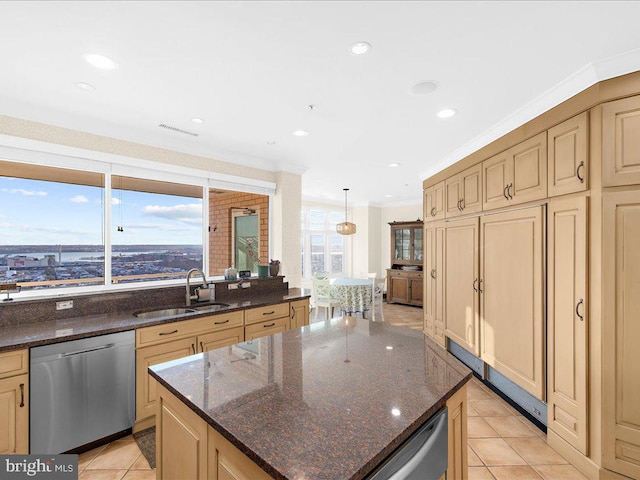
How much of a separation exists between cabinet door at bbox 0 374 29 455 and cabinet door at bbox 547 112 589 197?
3.62 metres

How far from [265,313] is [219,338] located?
519 mm

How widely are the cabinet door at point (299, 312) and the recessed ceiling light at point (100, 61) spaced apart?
2496mm

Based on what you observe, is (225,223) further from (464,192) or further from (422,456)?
(422,456)

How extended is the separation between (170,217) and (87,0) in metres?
2.26

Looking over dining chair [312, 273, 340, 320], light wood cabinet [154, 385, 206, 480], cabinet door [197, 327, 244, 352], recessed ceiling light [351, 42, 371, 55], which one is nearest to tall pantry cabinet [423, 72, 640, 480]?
recessed ceiling light [351, 42, 371, 55]

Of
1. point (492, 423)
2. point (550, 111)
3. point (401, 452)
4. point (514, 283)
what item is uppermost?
point (550, 111)

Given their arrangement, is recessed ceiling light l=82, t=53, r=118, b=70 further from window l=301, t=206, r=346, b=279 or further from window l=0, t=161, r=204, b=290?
window l=301, t=206, r=346, b=279

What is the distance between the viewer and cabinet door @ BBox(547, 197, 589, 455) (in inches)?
77.0

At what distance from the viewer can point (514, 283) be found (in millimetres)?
2613

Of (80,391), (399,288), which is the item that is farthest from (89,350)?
(399,288)

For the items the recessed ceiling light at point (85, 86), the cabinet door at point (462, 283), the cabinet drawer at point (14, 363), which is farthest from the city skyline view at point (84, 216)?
the cabinet door at point (462, 283)

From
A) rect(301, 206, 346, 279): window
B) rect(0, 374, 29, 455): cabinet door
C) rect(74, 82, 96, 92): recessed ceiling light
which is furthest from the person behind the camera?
rect(301, 206, 346, 279): window

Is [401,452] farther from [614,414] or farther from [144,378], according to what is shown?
[144,378]

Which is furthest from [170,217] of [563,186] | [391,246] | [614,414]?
[391,246]
